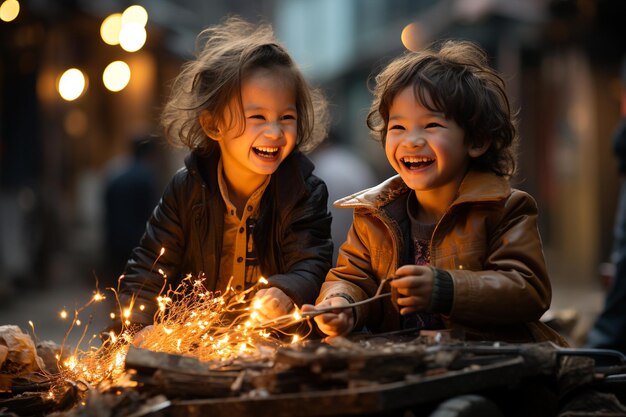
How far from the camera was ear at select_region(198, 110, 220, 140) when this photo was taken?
4.24 m

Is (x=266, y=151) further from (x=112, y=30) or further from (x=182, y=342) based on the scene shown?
(x=112, y=30)

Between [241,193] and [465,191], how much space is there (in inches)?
46.8

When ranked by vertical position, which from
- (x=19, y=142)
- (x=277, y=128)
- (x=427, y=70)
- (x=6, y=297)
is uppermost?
(x=427, y=70)

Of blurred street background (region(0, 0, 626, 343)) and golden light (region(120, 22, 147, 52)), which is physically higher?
golden light (region(120, 22, 147, 52))

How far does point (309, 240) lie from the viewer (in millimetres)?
4184

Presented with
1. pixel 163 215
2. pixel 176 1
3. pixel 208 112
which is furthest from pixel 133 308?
pixel 176 1

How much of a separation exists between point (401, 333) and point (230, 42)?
174cm

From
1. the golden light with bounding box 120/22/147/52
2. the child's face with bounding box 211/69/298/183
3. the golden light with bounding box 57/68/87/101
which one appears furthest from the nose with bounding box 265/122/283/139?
the golden light with bounding box 120/22/147/52

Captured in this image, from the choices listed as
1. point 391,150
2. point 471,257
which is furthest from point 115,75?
point 471,257

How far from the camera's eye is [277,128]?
4055mm

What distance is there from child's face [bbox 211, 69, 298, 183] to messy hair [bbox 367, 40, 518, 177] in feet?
1.44

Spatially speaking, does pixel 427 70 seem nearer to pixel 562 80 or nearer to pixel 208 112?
pixel 208 112

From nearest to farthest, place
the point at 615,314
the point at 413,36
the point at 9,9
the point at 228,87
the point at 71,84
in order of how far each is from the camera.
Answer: the point at 228,87, the point at 615,314, the point at 71,84, the point at 9,9, the point at 413,36

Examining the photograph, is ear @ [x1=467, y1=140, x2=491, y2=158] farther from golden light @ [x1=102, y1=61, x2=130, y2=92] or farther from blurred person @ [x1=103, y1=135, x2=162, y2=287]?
blurred person @ [x1=103, y1=135, x2=162, y2=287]
